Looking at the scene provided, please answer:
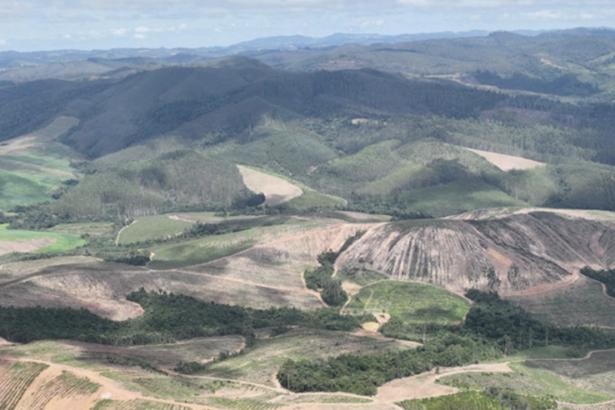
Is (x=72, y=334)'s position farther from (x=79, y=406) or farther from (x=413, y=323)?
(x=413, y=323)

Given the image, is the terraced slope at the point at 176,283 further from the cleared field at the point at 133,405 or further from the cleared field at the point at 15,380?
the cleared field at the point at 133,405

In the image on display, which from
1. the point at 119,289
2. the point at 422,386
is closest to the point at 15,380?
the point at 422,386

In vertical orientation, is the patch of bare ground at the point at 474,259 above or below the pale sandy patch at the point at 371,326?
above

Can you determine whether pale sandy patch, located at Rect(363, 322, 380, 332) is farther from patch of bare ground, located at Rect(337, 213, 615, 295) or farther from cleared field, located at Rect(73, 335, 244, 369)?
cleared field, located at Rect(73, 335, 244, 369)

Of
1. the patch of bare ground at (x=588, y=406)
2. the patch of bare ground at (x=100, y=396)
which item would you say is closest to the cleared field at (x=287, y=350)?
the patch of bare ground at (x=100, y=396)

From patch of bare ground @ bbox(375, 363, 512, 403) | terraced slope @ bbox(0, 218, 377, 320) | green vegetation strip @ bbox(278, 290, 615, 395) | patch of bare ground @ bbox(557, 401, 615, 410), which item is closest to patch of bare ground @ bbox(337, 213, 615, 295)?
green vegetation strip @ bbox(278, 290, 615, 395)

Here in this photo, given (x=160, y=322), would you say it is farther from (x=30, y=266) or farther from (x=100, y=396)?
(x=100, y=396)
